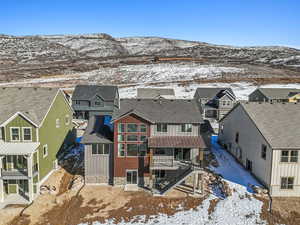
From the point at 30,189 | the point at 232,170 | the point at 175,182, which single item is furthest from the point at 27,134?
the point at 232,170

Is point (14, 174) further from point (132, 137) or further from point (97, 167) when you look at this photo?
point (132, 137)

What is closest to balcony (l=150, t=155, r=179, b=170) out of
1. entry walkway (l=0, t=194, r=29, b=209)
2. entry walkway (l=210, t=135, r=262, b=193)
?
entry walkway (l=210, t=135, r=262, b=193)

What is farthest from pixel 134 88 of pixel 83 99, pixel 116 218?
pixel 116 218

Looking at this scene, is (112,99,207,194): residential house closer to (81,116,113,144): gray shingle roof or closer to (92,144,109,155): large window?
(92,144,109,155): large window

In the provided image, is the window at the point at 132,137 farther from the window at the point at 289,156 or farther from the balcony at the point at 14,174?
the window at the point at 289,156

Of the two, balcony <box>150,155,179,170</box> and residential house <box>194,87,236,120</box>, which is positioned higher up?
residential house <box>194,87,236,120</box>

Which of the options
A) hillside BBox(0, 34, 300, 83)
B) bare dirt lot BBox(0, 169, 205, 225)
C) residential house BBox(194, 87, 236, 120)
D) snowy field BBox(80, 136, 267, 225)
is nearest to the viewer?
snowy field BBox(80, 136, 267, 225)
